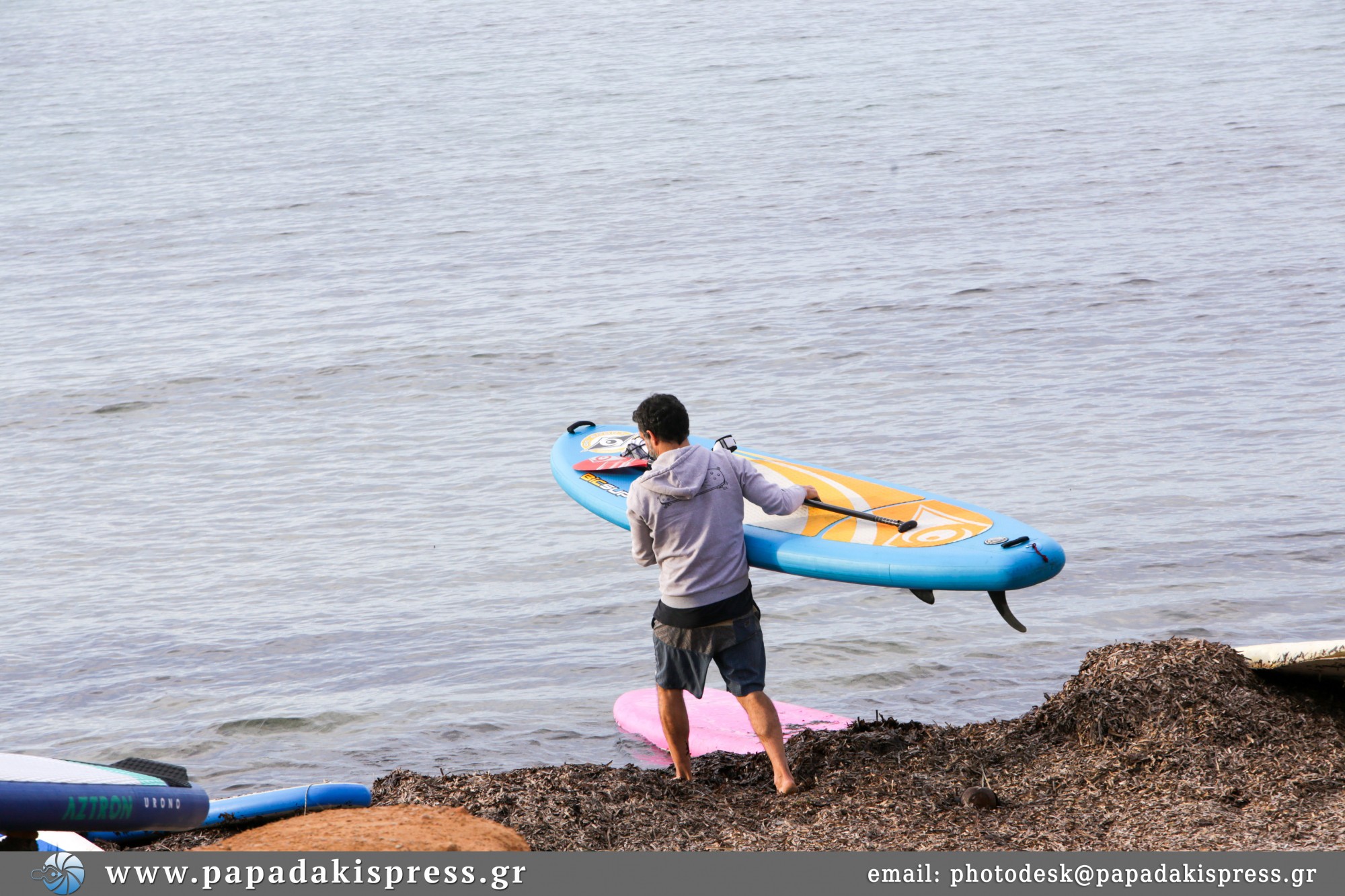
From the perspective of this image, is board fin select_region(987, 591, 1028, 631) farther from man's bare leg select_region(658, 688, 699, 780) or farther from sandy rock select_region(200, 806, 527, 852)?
sandy rock select_region(200, 806, 527, 852)

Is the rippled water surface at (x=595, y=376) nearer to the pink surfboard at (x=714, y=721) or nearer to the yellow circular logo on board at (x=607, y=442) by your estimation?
the pink surfboard at (x=714, y=721)

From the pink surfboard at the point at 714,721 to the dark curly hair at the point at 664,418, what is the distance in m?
1.77

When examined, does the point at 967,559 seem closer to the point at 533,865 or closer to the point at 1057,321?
the point at 533,865

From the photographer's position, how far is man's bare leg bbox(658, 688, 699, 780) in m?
5.60

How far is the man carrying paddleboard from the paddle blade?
2.16 metres

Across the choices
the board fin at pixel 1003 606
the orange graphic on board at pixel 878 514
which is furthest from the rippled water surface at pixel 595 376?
the board fin at pixel 1003 606

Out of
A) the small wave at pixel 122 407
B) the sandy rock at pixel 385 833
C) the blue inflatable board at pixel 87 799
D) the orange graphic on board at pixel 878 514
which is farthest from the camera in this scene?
the small wave at pixel 122 407

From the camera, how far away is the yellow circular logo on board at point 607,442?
834 centimetres

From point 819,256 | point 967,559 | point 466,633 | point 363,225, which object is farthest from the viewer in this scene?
point 363,225

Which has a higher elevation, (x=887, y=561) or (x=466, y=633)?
(x=887, y=561)

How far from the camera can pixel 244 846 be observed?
4.23m

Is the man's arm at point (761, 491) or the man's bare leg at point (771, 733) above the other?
the man's arm at point (761, 491)

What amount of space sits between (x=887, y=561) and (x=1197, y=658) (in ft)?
4.48

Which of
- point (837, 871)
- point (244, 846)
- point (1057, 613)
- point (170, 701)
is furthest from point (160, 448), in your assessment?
point (837, 871)
